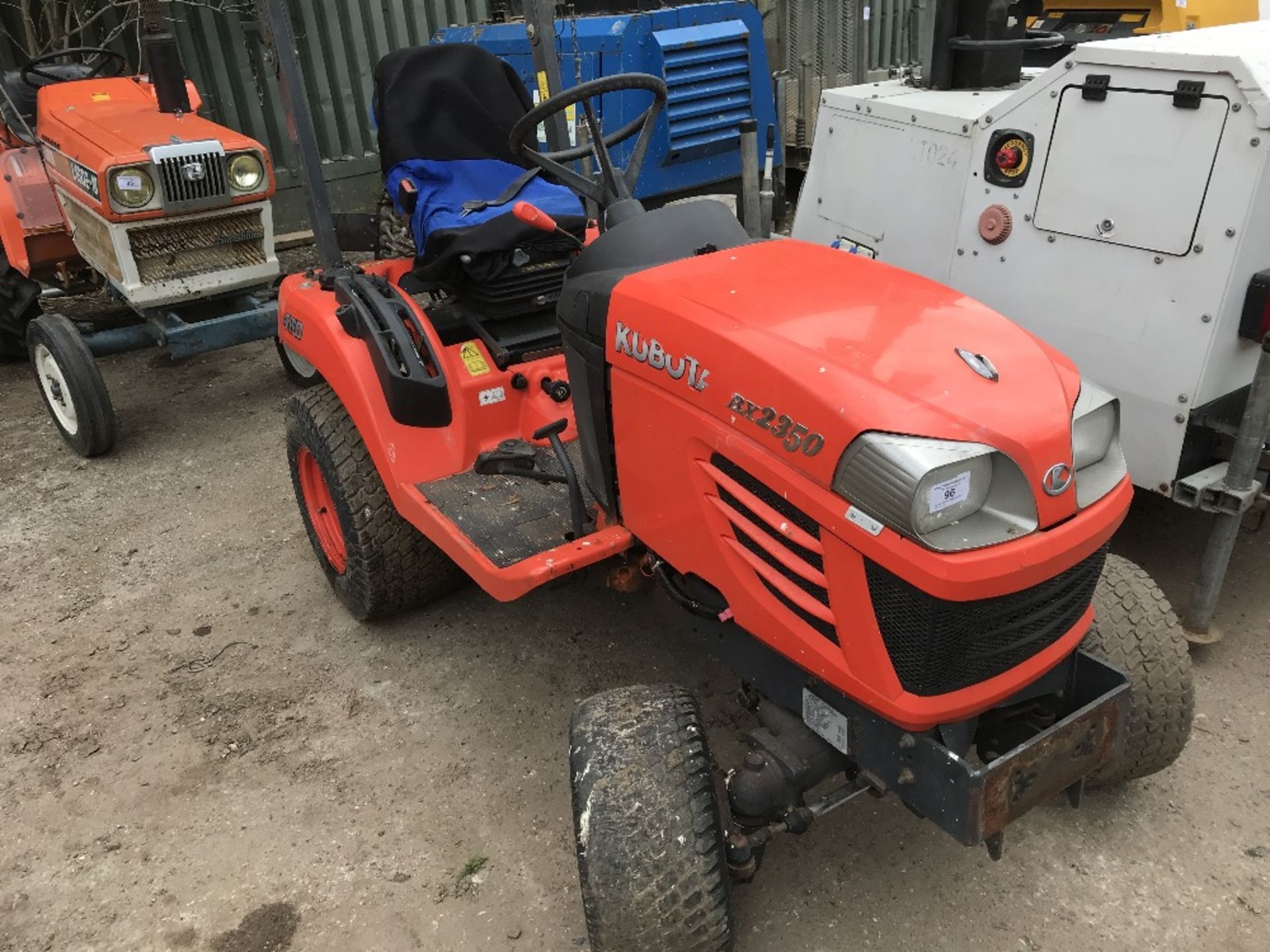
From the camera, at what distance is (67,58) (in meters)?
5.42

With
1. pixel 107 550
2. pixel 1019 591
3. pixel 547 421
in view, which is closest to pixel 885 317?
pixel 1019 591

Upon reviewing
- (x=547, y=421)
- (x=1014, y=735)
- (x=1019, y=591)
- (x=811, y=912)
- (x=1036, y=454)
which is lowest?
(x=811, y=912)

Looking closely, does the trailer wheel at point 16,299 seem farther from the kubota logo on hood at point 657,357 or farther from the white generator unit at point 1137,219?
the white generator unit at point 1137,219

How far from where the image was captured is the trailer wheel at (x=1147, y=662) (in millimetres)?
2277

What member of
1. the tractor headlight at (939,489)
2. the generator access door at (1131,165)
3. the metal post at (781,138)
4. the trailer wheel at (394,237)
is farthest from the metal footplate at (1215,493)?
the metal post at (781,138)

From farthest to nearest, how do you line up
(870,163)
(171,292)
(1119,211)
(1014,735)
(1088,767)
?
(171,292), (870,163), (1119,211), (1014,735), (1088,767)

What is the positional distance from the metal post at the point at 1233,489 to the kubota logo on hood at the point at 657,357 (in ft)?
5.02

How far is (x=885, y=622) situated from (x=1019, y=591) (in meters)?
0.23

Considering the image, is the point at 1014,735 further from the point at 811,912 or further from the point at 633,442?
the point at 633,442

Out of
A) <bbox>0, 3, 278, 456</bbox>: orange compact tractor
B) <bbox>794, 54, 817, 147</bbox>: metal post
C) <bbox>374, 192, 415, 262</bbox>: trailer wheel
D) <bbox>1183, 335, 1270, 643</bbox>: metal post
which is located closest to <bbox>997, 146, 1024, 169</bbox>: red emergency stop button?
<bbox>1183, 335, 1270, 643</bbox>: metal post

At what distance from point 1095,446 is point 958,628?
0.45m

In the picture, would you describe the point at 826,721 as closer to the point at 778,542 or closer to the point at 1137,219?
the point at 778,542

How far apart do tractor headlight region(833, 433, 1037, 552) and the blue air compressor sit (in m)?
4.44

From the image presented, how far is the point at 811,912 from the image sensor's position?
7.32ft
